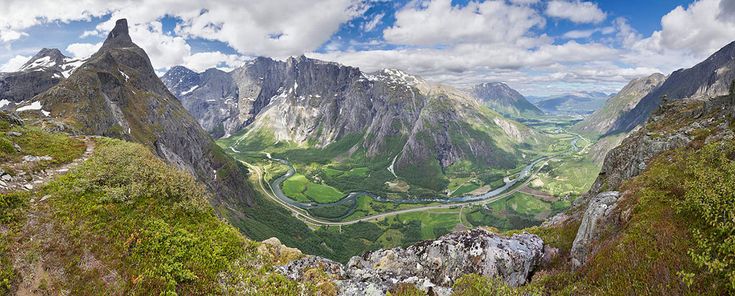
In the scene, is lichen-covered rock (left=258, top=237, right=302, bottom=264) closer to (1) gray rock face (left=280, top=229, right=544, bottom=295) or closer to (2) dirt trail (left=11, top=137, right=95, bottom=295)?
(1) gray rock face (left=280, top=229, right=544, bottom=295)

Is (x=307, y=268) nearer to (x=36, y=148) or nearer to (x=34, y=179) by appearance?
(x=34, y=179)

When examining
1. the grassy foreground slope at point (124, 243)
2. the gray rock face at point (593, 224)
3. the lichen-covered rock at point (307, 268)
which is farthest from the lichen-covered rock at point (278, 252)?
the gray rock face at point (593, 224)

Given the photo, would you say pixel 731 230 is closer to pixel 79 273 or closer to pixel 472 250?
pixel 472 250

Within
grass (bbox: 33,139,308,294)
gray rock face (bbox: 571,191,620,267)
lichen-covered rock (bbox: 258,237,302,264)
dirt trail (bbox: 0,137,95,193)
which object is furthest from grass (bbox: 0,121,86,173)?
gray rock face (bbox: 571,191,620,267)

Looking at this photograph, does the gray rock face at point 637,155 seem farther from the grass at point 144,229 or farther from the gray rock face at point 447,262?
the grass at point 144,229

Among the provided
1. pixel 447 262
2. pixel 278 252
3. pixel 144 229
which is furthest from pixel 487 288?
pixel 144 229

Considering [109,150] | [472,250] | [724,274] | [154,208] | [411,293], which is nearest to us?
[724,274]

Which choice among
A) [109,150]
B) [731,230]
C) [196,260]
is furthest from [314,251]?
[731,230]
